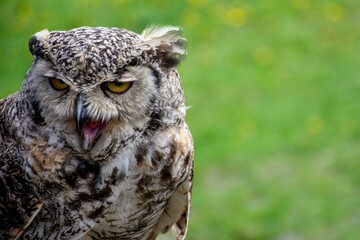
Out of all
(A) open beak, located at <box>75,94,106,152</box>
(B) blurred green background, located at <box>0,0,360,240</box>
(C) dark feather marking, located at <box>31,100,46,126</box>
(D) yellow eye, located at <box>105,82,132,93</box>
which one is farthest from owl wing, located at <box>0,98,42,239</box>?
(B) blurred green background, located at <box>0,0,360,240</box>

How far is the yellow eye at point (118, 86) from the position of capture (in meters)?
2.57

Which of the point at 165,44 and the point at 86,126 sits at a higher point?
the point at 165,44

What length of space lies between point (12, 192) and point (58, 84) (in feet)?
1.87

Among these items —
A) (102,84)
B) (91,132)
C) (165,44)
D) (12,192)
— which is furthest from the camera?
(12,192)

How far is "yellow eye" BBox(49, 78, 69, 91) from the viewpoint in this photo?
2.58m

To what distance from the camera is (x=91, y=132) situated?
2682mm

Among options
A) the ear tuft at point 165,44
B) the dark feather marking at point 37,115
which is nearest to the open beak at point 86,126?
the dark feather marking at point 37,115

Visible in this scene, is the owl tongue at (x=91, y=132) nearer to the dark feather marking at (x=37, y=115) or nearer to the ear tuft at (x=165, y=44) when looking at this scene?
the dark feather marking at (x=37, y=115)

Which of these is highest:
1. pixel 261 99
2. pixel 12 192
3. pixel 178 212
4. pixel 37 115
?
pixel 261 99

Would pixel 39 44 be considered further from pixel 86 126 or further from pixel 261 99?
pixel 261 99

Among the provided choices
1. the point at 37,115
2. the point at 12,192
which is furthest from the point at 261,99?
the point at 37,115

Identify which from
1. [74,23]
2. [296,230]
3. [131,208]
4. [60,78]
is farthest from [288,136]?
[60,78]

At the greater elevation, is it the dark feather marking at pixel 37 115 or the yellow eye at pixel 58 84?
the yellow eye at pixel 58 84

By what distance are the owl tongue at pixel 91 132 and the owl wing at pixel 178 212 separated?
0.48 m
